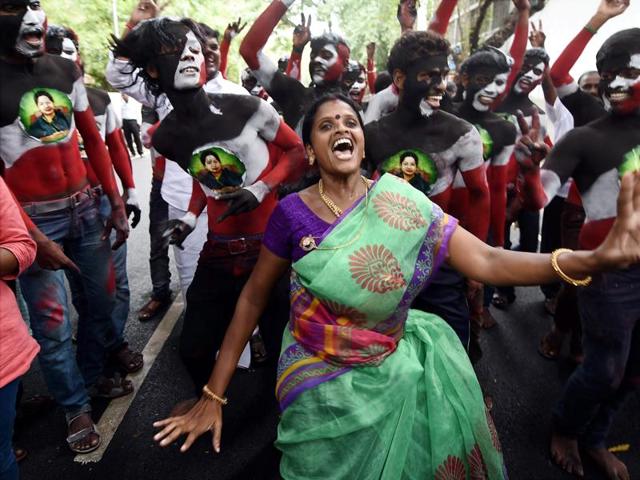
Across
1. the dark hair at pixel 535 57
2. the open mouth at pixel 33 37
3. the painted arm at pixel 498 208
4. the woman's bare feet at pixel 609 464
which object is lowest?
the woman's bare feet at pixel 609 464

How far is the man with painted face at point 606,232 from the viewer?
216 cm

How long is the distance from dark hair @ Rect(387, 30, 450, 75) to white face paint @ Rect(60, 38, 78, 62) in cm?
271

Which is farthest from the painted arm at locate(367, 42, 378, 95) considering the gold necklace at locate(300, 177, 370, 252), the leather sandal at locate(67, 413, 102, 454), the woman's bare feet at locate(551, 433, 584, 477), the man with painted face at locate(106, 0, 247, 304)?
the leather sandal at locate(67, 413, 102, 454)

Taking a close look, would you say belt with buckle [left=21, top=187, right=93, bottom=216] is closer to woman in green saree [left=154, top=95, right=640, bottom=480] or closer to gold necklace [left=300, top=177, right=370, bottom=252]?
woman in green saree [left=154, top=95, right=640, bottom=480]

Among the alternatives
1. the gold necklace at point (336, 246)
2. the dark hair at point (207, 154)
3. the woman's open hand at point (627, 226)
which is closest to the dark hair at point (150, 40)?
the dark hair at point (207, 154)

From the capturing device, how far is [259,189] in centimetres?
249

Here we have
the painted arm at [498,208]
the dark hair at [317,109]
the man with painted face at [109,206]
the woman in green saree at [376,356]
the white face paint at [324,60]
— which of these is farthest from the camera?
the white face paint at [324,60]

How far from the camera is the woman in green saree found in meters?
1.54

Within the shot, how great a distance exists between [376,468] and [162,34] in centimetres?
229

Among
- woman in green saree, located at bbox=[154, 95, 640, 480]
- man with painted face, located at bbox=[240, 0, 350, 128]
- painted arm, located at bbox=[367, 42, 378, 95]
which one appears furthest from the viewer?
painted arm, located at bbox=[367, 42, 378, 95]

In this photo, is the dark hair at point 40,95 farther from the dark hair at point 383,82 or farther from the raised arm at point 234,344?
the dark hair at point 383,82

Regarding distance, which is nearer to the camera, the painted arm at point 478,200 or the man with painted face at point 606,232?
the man with painted face at point 606,232

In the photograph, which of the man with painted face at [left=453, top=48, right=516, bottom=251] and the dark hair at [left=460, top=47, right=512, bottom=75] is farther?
the dark hair at [left=460, top=47, right=512, bottom=75]

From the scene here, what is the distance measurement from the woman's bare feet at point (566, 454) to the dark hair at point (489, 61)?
253 cm
